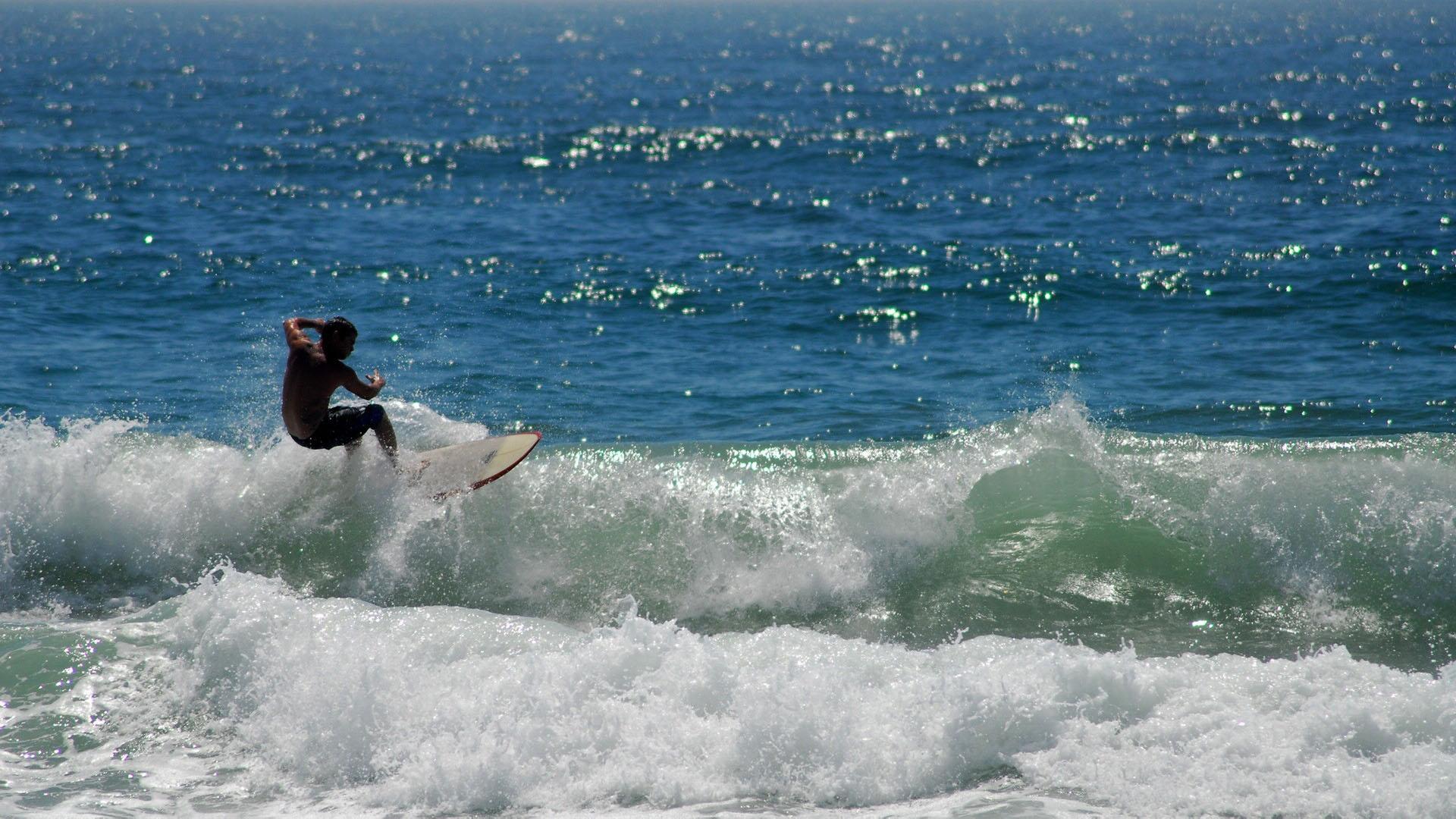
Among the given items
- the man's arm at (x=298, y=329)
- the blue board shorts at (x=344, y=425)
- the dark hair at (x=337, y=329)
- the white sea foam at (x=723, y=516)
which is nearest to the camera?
the white sea foam at (x=723, y=516)

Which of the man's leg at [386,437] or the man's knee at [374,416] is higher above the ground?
the man's knee at [374,416]

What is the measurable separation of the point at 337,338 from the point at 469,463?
4.29 feet

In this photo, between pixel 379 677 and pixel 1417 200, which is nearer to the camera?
pixel 379 677

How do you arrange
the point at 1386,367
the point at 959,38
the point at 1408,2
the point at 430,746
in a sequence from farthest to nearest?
the point at 1408,2 → the point at 959,38 → the point at 1386,367 → the point at 430,746

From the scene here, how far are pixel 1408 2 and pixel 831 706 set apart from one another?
160 m

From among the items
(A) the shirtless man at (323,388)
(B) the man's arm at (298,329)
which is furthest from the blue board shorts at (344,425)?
(B) the man's arm at (298,329)

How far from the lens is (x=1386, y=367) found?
1219 cm

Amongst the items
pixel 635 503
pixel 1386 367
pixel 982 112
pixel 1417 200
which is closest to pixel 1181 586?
pixel 635 503

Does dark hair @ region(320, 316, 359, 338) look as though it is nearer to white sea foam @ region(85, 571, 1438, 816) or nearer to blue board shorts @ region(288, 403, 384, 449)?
blue board shorts @ region(288, 403, 384, 449)

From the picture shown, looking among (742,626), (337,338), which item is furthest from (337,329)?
(742,626)

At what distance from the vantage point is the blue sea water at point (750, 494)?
584 cm

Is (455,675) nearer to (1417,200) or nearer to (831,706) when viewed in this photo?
(831,706)

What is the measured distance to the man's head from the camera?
26.6 feet

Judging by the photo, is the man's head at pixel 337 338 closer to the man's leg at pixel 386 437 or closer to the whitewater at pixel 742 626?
the man's leg at pixel 386 437
